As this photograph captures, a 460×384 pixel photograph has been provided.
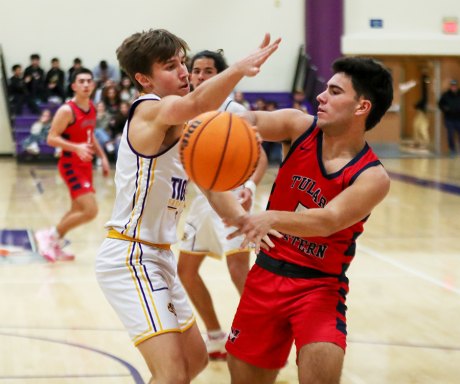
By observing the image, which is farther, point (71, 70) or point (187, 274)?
point (71, 70)

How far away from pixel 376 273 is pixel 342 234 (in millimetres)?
4180

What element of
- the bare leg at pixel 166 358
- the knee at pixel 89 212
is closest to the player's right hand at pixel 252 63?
the bare leg at pixel 166 358

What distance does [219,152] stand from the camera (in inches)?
119

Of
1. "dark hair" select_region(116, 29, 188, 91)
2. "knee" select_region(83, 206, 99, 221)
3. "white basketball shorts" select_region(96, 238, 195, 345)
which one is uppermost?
"dark hair" select_region(116, 29, 188, 91)

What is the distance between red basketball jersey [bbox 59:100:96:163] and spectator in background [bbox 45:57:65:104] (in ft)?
34.3

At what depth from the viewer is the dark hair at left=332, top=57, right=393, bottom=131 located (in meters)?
3.66

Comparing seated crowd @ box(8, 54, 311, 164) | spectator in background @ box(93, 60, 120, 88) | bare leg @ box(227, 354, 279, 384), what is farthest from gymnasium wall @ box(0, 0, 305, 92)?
bare leg @ box(227, 354, 279, 384)

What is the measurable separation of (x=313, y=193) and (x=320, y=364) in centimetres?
74

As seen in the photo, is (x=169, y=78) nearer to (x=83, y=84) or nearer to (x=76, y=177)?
(x=76, y=177)

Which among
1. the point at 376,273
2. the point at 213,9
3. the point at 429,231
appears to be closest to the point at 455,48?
the point at 213,9

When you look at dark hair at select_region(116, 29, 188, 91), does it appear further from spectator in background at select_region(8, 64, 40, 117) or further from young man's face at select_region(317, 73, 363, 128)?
spectator in background at select_region(8, 64, 40, 117)

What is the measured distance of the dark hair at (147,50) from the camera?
355 centimetres

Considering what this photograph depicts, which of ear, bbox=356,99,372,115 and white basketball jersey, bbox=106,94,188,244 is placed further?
ear, bbox=356,99,372,115

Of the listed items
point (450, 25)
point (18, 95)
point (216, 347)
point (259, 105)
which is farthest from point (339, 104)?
point (450, 25)
